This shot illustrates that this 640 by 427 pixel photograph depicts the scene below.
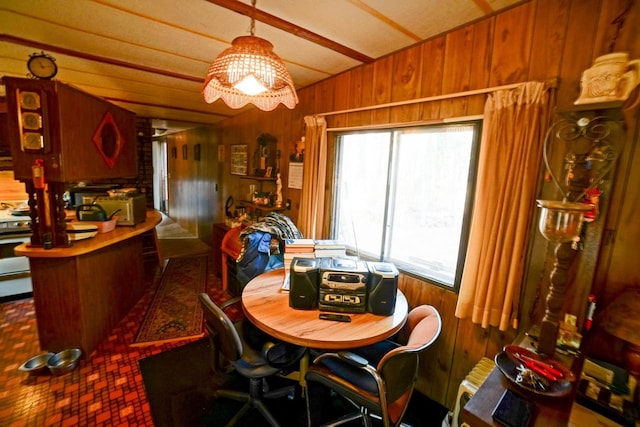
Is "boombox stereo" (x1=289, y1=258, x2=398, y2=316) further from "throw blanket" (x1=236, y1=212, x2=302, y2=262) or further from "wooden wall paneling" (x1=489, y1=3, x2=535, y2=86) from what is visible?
"wooden wall paneling" (x1=489, y1=3, x2=535, y2=86)

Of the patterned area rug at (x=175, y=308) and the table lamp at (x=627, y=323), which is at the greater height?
the table lamp at (x=627, y=323)

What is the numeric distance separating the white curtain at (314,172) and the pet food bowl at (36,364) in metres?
2.20

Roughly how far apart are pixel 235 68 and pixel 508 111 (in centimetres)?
140

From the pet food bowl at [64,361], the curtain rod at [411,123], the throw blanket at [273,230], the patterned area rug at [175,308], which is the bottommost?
the patterned area rug at [175,308]

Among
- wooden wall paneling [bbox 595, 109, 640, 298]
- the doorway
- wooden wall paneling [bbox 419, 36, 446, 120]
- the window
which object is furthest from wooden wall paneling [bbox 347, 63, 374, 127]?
the doorway

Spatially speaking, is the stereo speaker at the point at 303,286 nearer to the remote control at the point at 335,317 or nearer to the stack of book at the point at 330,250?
the remote control at the point at 335,317

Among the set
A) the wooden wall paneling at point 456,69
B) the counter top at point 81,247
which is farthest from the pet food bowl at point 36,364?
the wooden wall paneling at point 456,69

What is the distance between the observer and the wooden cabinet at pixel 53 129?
1.77 m

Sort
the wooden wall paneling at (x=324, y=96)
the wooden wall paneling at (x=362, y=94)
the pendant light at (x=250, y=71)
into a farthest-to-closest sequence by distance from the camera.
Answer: the wooden wall paneling at (x=324, y=96)
the wooden wall paneling at (x=362, y=94)
the pendant light at (x=250, y=71)

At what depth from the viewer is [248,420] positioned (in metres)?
1.62

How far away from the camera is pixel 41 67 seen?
183 cm

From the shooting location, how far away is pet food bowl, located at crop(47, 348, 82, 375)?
1.87 meters

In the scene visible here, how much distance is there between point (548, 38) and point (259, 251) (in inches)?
92.2

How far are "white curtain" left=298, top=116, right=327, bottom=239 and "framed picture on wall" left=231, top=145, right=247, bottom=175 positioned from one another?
1.66 meters
